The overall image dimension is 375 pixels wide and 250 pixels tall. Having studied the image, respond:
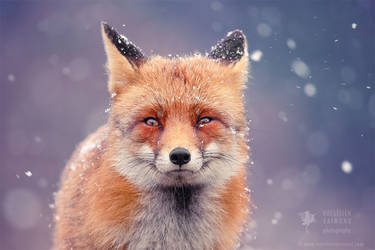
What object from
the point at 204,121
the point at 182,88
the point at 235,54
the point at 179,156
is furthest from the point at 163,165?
the point at 235,54

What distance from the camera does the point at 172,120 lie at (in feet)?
8.23

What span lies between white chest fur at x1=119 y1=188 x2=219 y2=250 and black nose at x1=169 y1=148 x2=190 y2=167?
1.27 feet

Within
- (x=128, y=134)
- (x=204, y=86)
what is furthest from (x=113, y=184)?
(x=204, y=86)

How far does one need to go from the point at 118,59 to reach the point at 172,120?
2.19 ft

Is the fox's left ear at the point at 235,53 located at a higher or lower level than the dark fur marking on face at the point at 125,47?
higher

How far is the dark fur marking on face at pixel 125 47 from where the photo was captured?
274 centimetres

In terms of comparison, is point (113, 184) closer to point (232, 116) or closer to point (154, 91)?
point (154, 91)

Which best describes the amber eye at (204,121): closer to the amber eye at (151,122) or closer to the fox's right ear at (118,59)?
the amber eye at (151,122)

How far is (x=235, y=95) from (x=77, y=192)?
1389 mm

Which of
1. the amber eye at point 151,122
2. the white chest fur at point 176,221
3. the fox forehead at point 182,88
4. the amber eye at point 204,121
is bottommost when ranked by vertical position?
the white chest fur at point 176,221

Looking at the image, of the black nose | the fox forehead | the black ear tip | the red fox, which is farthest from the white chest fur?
the black ear tip

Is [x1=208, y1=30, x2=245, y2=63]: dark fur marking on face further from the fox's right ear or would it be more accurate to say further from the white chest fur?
the white chest fur

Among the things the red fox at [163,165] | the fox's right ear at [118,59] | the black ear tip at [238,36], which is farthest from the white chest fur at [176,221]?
the black ear tip at [238,36]

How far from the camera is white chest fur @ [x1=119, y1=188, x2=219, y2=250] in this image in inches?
101
